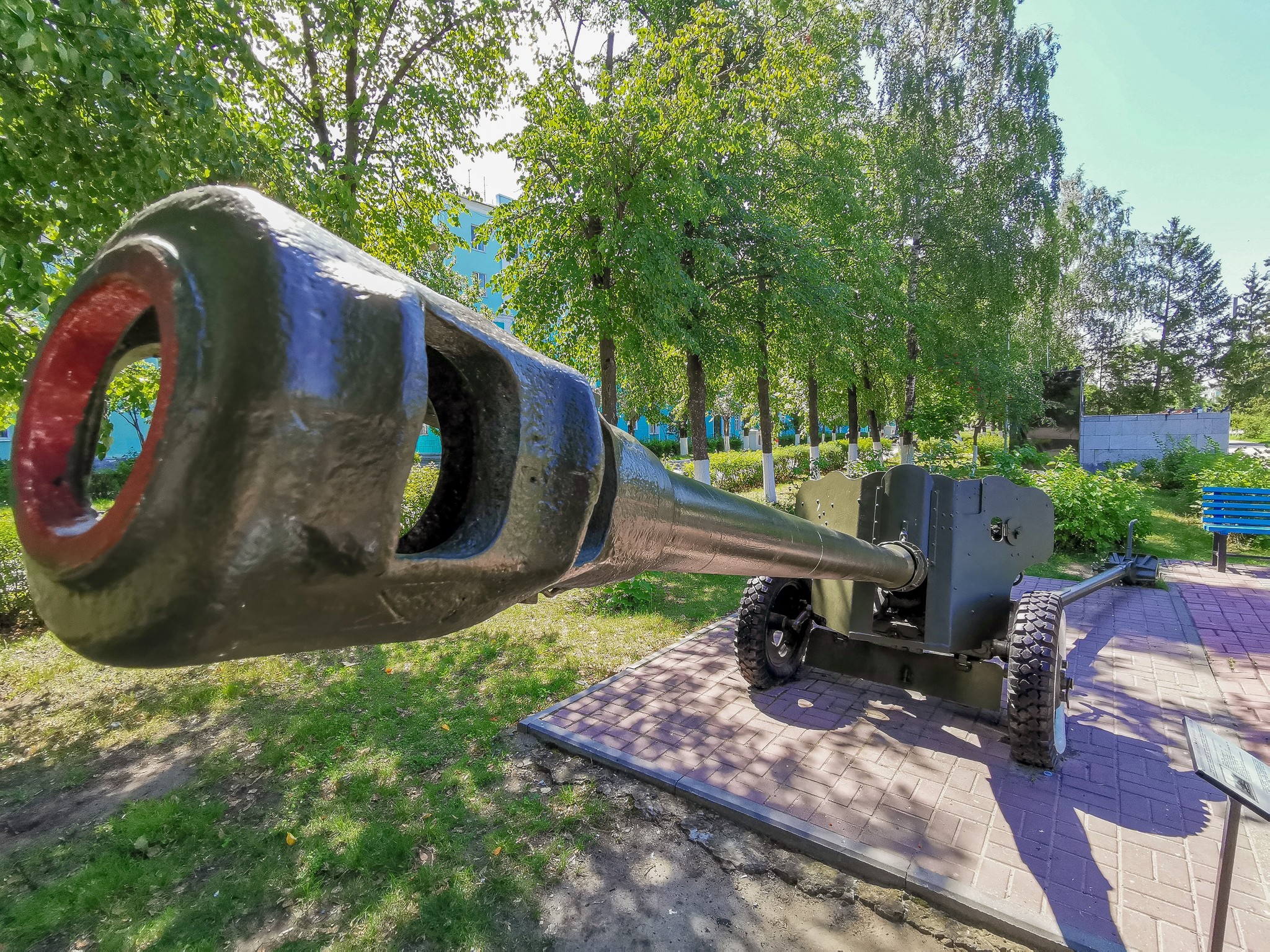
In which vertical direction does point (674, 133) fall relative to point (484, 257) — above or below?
below

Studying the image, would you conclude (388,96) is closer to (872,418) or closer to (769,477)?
(769,477)

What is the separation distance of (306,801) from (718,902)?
2.52m

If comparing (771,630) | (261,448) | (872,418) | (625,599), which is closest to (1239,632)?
(771,630)

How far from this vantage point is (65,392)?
609 mm

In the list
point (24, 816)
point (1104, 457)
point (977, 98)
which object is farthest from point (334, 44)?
point (1104, 457)

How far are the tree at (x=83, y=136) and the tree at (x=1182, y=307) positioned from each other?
4753 centimetres

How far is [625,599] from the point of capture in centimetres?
743

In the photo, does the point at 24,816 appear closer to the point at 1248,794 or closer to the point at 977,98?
the point at 1248,794

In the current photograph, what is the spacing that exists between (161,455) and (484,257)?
3646cm

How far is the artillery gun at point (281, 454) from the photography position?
1.53 ft

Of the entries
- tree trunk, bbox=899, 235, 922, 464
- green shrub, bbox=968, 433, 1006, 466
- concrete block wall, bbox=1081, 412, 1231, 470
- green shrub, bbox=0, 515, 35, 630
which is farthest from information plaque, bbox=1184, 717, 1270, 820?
concrete block wall, bbox=1081, 412, 1231, 470

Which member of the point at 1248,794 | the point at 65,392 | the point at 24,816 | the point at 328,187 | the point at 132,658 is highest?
the point at 328,187

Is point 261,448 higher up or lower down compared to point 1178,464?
lower down

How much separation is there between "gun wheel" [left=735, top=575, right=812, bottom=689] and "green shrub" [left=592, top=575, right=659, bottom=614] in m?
2.41
